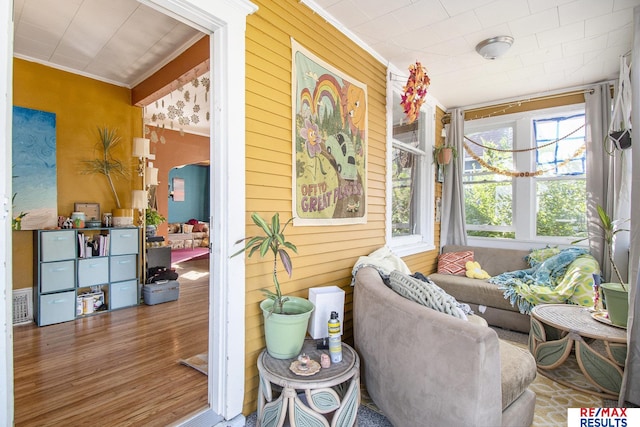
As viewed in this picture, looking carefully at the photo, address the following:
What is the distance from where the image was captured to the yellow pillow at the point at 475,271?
3.96 m

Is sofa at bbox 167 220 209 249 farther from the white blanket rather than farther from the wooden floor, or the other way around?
the white blanket

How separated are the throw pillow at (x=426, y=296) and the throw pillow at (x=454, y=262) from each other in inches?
99.7

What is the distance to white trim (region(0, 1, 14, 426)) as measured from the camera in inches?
46.3

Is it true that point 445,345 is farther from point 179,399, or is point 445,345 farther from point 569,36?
point 569,36

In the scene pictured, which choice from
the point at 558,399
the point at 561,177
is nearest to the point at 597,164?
the point at 561,177

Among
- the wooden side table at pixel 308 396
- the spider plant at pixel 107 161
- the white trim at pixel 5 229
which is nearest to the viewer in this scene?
the white trim at pixel 5 229

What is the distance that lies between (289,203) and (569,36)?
2.90 meters

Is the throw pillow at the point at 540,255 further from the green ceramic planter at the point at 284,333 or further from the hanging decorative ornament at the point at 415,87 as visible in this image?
the green ceramic planter at the point at 284,333

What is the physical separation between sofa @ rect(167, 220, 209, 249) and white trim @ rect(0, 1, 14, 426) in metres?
7.93

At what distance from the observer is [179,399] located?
6.76 feet

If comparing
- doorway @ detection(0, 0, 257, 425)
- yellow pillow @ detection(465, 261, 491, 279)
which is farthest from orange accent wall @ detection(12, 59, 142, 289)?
yellow pillow @ detection(465, 261, 491, 279)

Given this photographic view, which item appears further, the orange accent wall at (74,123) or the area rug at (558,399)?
the orange accent wall at (74,123)

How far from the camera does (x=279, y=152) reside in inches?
87.7

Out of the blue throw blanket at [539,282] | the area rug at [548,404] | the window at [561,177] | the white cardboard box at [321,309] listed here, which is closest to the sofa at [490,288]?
the blue throw blanket at [539,282]
